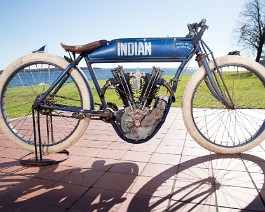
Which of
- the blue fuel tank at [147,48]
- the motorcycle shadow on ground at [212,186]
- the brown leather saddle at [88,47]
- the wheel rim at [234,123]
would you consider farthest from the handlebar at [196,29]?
the motorcycle shadow on ground at [212,186]

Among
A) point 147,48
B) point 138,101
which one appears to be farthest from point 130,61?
point 138,101

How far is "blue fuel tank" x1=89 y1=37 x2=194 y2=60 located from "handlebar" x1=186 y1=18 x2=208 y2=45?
113 mm

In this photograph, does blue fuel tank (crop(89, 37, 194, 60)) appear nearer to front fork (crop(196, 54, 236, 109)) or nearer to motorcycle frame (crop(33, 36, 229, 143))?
motorcycle frame (crop(33, 36, 229, 143))

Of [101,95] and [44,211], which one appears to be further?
[101,95]

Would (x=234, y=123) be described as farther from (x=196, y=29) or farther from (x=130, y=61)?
(x=130, y=61)

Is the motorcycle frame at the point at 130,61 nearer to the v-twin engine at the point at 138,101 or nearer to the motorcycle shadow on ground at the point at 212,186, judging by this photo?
the v-twin engine at the point at 138,101

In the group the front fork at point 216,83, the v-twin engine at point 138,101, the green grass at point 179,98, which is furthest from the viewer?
the green grass at point 179,98

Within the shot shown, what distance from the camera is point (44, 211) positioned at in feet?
6.63

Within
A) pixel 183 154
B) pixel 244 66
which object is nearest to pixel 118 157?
pixel 183 154

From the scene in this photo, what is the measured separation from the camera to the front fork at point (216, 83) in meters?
2.90

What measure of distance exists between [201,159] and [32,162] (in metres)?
2.19

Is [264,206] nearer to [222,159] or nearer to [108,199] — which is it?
[222,159]

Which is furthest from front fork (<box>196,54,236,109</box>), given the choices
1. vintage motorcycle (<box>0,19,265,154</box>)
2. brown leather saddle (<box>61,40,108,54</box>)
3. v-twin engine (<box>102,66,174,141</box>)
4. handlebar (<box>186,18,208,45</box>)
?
brown leather saddle (<box>61,40,108,54</box>)

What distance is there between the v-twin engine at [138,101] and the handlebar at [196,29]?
0.59 metres
